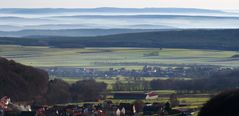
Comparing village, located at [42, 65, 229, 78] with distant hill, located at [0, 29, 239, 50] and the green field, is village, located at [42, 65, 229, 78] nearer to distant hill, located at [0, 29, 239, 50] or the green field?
the green field

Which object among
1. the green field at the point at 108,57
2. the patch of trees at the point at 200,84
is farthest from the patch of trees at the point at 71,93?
the green field at the point at 108,57

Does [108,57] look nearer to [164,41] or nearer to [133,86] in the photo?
[164,41]

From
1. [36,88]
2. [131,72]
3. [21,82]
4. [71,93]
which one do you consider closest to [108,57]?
[131,72]

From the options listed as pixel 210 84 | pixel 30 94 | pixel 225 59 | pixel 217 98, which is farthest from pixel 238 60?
pixel 217 98

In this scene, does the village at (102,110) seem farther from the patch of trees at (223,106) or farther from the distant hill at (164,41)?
the distant hill at (164,41)

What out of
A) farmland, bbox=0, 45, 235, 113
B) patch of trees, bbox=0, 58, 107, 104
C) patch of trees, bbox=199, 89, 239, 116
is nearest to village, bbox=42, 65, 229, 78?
farmland, bbox=0, 45, 235, 113
